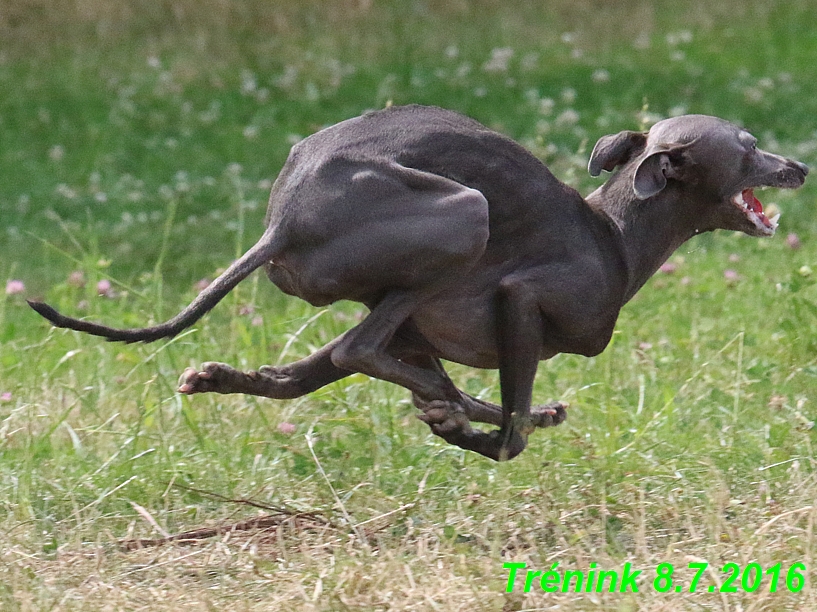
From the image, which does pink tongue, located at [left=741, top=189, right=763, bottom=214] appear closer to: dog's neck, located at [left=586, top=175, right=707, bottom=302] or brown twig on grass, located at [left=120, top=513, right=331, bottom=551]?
dog's neck, located at [left=586, top=175, right=707, bottom=302]

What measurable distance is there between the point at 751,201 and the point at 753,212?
0.18 ft

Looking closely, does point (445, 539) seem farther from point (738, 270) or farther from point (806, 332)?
point (738, 270)

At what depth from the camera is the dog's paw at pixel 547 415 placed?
4078 mm

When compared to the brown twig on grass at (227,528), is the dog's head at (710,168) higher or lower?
higher

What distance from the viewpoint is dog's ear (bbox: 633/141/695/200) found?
3.83 m

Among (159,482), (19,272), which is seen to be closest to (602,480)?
(159,482)

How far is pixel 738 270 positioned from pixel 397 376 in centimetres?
319

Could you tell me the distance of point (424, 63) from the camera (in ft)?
39.3

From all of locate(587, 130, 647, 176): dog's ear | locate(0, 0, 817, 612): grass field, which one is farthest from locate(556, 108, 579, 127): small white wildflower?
locate(587, 130, 647, 176): dog's ear

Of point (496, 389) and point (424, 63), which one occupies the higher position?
point (424, 63)

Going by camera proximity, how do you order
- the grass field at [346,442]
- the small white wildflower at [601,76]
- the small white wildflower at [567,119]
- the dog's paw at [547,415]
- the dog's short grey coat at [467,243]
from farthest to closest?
the small white wildflower at [601,76]
the small white wildflower at [567,119]
the dog's paw at [547,415]
the dog's short grey coat at [467,243]
the grass field at [346,442]

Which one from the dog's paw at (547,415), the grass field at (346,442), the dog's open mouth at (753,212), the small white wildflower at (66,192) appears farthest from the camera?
the small white wildflower at (66,192)

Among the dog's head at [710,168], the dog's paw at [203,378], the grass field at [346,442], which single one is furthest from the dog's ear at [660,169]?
the dog's paw at [203,378]

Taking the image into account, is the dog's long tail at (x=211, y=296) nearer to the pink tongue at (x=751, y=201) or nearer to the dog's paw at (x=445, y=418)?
the dog's paw at (x=445, y=418)
